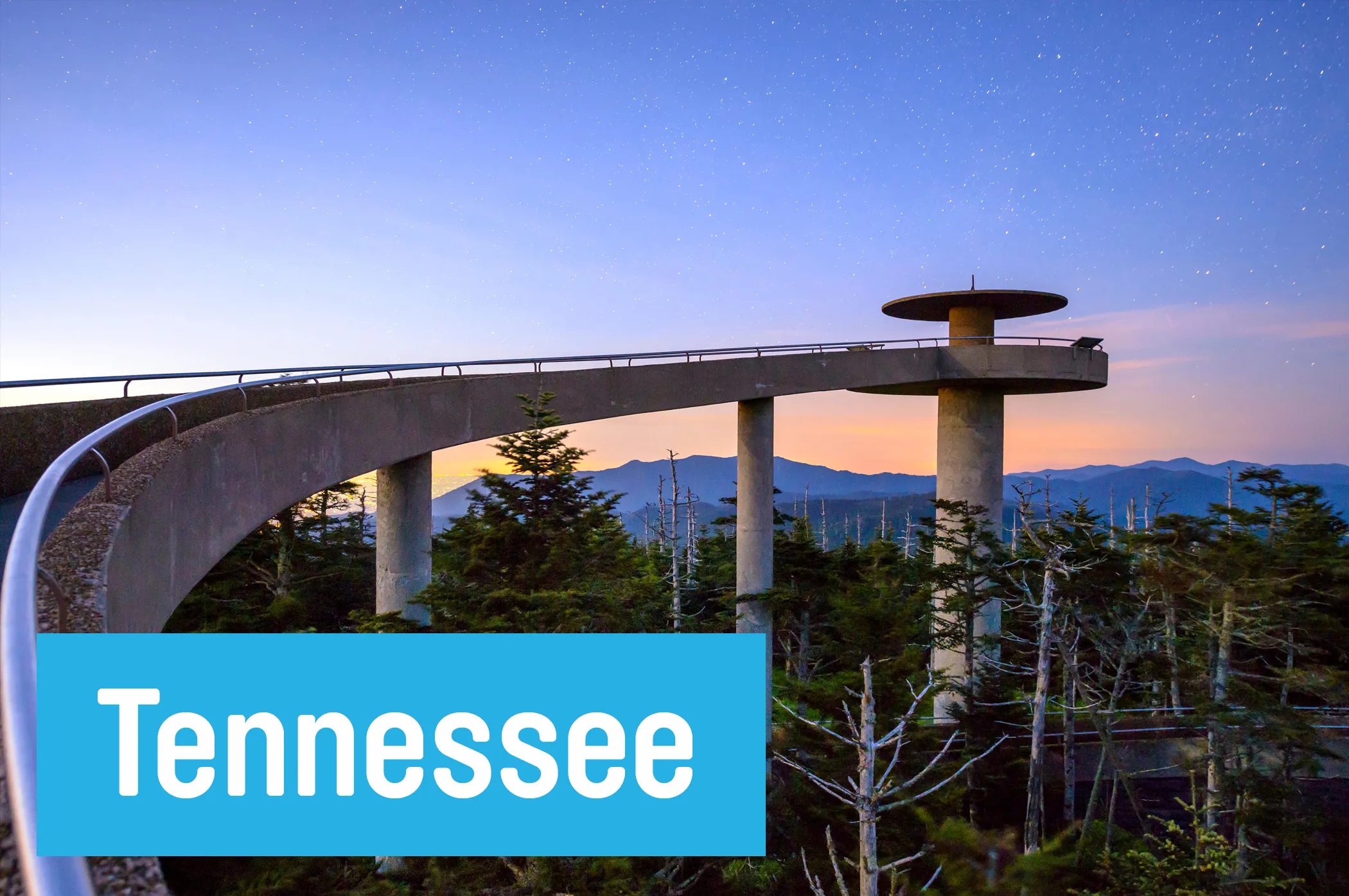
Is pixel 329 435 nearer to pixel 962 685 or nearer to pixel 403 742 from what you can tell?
pixel 403 742

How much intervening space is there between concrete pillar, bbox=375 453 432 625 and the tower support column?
16.3 m

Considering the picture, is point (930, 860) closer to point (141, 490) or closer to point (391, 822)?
point (391, 822)

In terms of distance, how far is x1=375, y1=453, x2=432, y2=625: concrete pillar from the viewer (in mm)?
13766

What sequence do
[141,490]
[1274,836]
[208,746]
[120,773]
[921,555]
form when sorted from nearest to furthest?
[120,773], [208,746], [141,490], [1274,836], [921,555]

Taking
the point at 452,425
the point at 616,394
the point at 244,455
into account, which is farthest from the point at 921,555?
the point at 244,455

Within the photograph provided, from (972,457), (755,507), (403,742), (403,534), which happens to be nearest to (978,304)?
(972,457)

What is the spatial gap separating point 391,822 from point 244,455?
22.0ft

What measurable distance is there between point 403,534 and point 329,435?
10.1ft

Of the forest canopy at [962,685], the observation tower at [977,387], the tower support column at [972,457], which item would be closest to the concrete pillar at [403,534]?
the forest canopy at [962,685]

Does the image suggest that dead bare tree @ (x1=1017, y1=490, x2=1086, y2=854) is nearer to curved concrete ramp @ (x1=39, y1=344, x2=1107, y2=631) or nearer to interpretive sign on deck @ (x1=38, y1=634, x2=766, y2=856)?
curved concrete ramp @ (x1=39, y1=344, x2=1107, y2=631)

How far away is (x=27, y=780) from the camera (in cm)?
210

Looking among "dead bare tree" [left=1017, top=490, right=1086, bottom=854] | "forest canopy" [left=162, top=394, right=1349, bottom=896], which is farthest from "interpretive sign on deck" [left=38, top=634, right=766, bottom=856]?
"dead bare tree" [left=1017, top=490, right=1086, bottom=854]

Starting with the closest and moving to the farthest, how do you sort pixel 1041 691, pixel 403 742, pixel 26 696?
pixel 26 696, pixel 403 742, pixel 1041 691

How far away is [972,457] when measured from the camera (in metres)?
24.2
